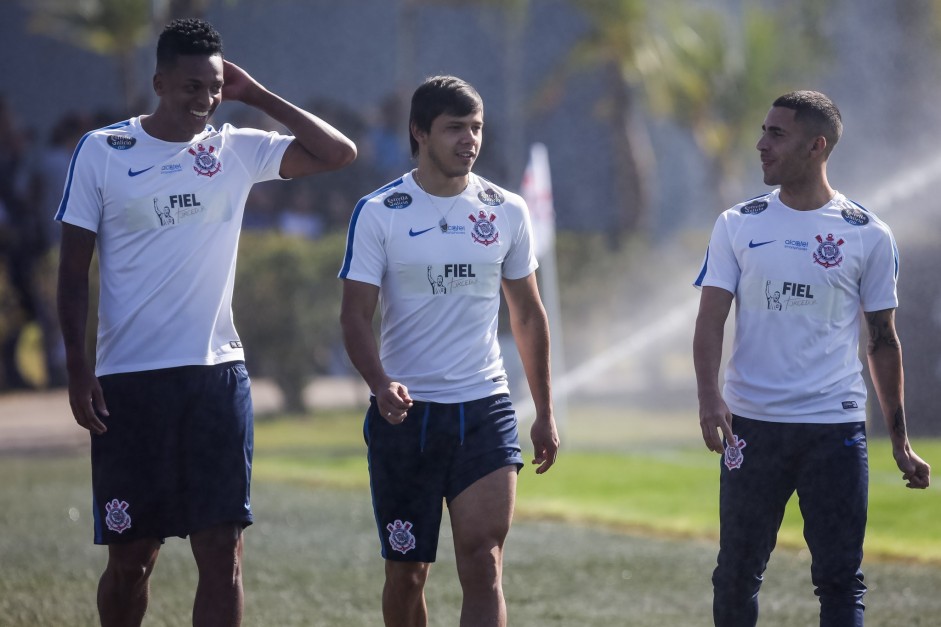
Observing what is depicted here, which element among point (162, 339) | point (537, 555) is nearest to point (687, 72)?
point (537, 555)

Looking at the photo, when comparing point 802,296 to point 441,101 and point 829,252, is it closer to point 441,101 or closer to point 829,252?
point 829,252

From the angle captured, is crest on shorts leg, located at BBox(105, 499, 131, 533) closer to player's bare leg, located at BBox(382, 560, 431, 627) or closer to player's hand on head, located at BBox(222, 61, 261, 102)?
player's bare leg, located at BBox(382, 560, 431, 627)

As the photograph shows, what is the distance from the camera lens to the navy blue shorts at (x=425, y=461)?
5.33 m

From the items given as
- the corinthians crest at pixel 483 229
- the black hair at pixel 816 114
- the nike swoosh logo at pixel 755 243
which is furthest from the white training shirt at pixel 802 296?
the corinthians crest at pixel 483 229

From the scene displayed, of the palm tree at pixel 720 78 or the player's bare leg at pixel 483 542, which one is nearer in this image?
the player's bare leg at pixel 483 542

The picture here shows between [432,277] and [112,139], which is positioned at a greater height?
[112,139]

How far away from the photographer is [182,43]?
5188 millimetres

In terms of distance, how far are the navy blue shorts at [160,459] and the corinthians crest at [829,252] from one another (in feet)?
7.28

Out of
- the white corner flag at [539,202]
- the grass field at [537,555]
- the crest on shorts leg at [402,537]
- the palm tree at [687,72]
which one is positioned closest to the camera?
the crest on shorts leg at [402,537]

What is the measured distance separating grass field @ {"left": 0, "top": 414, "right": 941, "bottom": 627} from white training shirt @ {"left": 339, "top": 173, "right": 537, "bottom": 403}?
2.06 m

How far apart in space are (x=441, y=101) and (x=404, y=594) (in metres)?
1.78

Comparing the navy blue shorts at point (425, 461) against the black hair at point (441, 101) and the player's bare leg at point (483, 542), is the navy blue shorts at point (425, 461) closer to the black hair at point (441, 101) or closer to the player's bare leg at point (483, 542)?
the player's bare leg at point (483, 542)

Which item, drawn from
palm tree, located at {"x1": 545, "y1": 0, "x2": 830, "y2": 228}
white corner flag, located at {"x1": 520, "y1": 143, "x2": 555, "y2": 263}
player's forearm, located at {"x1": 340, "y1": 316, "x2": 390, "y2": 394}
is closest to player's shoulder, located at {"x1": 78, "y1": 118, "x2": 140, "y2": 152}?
player's forearm, located at {"x1": 340, "y1": 316, "x2": 390, "y2": 394}

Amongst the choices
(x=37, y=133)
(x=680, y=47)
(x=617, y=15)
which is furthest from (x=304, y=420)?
(x=680, y=47)
